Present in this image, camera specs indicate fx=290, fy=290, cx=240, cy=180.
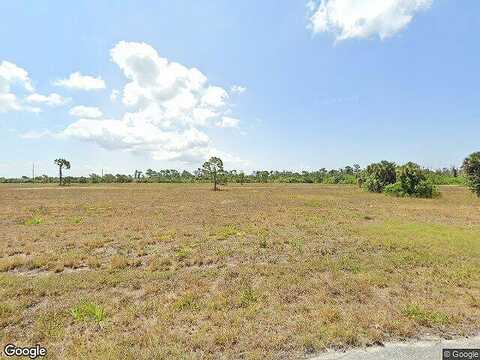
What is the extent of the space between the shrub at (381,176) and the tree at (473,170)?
14.1 m

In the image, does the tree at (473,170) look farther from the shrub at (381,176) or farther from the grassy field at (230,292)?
the grassy field at (230,292)

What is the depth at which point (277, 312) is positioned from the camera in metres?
6.12

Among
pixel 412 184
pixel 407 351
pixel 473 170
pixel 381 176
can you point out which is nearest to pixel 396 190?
pixel 412 184

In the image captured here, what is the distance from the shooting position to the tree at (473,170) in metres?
34.6

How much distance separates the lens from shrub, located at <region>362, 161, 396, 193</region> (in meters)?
51.3

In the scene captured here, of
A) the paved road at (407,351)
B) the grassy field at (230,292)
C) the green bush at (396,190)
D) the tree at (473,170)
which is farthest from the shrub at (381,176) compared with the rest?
the paved road at (407,351)

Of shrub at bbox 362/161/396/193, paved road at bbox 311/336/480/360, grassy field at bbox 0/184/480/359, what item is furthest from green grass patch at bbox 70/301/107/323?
shrub at bbox 362/161/396/193

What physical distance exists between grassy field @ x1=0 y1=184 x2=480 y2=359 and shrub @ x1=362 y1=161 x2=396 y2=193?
131 feet

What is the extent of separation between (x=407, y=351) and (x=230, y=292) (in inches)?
153

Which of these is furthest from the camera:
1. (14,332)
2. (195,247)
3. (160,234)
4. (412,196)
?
(412,196)

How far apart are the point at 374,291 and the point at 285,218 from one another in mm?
12823

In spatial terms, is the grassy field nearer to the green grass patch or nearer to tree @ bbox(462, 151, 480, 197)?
the green grass patch

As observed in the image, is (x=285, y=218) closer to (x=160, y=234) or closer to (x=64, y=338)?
(x=160, y=234)

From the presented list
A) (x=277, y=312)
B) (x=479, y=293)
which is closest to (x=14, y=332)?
(x=277, y=312)
